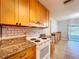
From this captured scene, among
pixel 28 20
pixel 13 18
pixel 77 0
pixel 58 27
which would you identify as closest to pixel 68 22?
pixel 58 27

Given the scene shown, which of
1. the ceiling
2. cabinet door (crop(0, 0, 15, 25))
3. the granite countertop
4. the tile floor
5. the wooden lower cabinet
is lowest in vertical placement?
the tile floor

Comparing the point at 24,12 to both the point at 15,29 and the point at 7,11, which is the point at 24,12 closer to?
the point at 15,29

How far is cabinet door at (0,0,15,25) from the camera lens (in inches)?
74.5

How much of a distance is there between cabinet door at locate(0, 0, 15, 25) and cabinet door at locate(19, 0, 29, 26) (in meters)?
0.31

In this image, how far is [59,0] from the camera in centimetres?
392

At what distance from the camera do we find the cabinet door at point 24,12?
2502 mm

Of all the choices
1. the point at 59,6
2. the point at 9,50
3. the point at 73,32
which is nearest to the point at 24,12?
the point at 9,50

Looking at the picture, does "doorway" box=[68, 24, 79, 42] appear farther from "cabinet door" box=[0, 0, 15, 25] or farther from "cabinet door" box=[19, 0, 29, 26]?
"cabinet door" box=[0, 0, 15, 25]

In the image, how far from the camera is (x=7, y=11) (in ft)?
6.59

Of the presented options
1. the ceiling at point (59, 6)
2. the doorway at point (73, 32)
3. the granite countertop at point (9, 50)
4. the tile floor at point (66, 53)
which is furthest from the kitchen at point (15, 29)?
the doorway at point (73, 32)

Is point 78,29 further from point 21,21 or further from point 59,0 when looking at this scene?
point 21,21

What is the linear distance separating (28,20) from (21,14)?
16.1 inches

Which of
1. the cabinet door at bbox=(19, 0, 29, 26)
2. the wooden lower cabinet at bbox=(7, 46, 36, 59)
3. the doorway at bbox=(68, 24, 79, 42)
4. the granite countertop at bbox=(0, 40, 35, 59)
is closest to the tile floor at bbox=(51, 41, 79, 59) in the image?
the wooden lower cabinet at bbox=(7, 46, 36, 59)

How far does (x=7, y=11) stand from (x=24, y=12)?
2.40 ft
